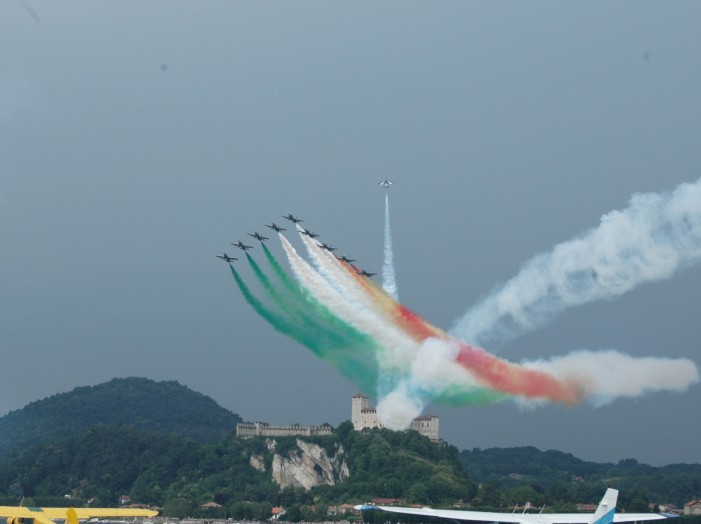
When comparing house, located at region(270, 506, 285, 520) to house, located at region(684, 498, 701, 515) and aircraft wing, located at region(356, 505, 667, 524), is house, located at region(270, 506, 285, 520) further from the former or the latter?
aircraft wing, located at region(356, 505, 667, 524)

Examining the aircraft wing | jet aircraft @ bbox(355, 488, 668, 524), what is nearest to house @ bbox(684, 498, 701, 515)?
jet aircraft @ bbox(355, 488, 668, 524)

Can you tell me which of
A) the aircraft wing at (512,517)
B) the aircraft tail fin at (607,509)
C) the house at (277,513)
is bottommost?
the aircraft tail fin at (607,509)

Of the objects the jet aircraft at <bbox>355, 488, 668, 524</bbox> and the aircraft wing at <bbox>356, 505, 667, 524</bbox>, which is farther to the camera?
the aircraft wing at <bbox>356, 505, 667, 524</bbox>

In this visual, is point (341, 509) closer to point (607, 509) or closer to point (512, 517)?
point (512, 517)

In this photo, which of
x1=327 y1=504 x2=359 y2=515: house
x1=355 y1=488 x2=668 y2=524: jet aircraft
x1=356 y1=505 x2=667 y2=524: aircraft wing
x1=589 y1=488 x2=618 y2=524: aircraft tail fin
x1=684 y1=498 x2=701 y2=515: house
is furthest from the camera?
x1=684 y1=498 x2=701 y2=515: house

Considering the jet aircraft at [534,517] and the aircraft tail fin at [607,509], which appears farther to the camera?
the jet aircraft at [534,517]

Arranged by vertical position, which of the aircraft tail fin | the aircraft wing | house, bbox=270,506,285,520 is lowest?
the aircraft tail fin

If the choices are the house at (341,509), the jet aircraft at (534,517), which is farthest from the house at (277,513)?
the jet aircraft at (534,517)

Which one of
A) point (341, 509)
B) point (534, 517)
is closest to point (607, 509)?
point (534, 517)

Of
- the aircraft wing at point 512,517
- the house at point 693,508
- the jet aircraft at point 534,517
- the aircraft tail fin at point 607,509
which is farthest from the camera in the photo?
the house at point 693,508

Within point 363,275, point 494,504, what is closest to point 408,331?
point 363,275

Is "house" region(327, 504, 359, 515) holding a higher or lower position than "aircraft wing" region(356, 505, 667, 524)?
higher

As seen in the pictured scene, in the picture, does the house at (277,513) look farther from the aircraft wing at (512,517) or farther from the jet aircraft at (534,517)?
the aircraft wing at (512,517)
